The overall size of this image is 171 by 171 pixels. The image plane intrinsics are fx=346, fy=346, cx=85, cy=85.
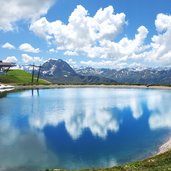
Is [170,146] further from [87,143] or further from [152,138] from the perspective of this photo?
[87,143]

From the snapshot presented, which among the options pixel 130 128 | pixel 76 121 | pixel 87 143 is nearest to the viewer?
pixel 87 143

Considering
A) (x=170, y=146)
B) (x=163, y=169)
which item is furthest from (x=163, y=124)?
(x=163, y=169)

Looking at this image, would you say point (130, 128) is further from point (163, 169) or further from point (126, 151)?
point (163, 169)

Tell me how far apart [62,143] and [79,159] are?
1257 centimetres

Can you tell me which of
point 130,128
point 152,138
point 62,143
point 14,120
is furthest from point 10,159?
point 14,120

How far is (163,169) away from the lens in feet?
→ 118

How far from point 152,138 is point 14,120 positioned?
42021 millimetres

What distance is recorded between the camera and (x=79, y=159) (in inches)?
2093

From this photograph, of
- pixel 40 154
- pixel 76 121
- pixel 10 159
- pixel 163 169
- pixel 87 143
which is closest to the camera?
pixel 163 169

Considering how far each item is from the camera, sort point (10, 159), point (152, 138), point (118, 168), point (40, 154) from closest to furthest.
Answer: point (118, 168), point (10, 159), point (40, 154), point (152, 138)

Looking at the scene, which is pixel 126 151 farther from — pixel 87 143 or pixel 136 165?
pixel 136 165

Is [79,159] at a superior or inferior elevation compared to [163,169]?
inferior

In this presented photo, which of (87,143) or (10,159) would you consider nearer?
(10,159)

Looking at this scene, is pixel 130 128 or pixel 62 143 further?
pixel 130 128
